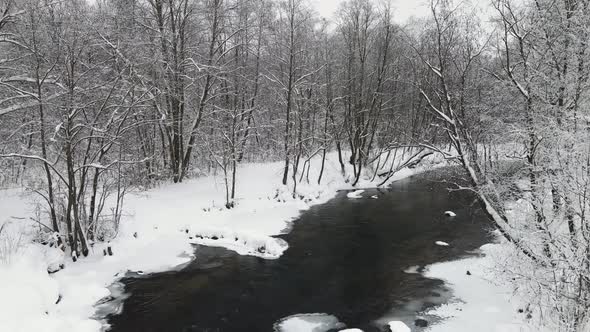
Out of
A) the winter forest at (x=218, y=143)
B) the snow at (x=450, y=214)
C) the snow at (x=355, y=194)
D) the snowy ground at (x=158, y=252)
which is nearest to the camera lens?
the winter forest at (x=218, y=143)

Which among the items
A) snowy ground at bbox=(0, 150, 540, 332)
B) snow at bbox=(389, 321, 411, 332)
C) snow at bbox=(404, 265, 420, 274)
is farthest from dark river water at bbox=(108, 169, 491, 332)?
snowy ground at bbox=(0, 150, 540, 332)

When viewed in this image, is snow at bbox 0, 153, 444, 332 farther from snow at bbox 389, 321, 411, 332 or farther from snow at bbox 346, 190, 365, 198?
snow at bbox 389, 321, 411, 332

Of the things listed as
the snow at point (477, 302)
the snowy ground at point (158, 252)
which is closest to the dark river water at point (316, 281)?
the snow at point (477, 302)

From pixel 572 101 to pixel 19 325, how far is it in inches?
563

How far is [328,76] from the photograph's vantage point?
2953 cm

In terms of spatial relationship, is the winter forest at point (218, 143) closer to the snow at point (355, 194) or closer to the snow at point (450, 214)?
the snow at point (355, 194)

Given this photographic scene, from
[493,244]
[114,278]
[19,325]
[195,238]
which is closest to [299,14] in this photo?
[195,238]

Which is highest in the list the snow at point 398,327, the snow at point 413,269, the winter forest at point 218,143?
the winter forest at point 218,143

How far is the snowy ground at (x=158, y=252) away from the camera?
1041cm

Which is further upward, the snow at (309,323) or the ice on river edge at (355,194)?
the ice on river edge at (355,194)

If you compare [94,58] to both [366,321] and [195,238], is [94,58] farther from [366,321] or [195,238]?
[366,321]

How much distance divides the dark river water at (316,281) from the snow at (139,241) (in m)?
0.86

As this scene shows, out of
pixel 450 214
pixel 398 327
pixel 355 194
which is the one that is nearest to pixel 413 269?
pixel 398 327

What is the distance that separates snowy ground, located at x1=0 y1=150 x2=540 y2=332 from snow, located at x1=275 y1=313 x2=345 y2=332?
199mm
